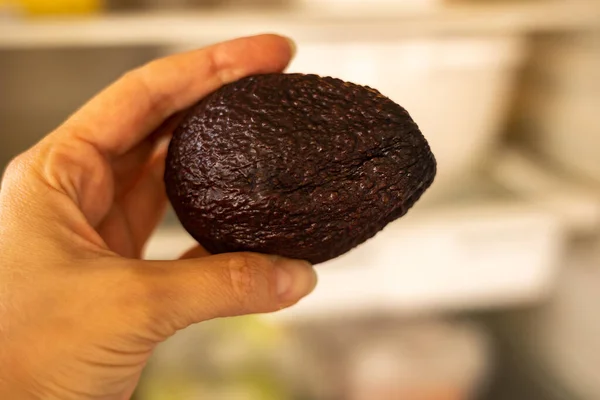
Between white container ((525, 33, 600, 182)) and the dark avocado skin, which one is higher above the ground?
the dark avocado skin

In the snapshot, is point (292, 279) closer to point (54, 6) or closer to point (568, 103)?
point (54, 6)

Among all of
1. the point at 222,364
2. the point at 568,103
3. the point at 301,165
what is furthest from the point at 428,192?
the point at 301,165

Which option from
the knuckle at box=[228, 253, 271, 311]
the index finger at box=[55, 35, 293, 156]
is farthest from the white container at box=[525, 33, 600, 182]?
the knuckle at box=[228, 253, 271, 311]

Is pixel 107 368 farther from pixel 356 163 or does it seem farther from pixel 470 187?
pixel 470 187

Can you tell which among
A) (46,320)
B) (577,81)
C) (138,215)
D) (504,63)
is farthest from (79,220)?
(577,81)

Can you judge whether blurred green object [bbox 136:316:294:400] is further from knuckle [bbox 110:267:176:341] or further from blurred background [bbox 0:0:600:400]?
knuckle [bbox 110:267:176:341]

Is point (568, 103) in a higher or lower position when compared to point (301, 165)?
lower
